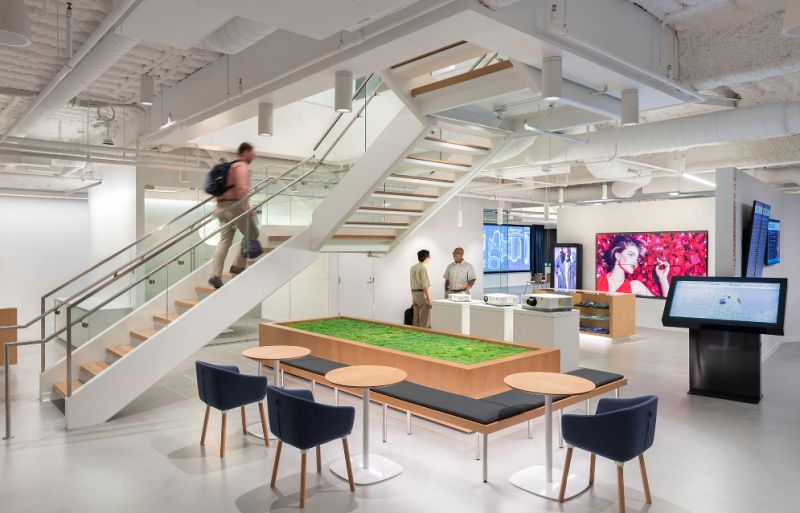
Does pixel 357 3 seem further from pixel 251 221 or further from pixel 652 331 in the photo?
pixel 652 331

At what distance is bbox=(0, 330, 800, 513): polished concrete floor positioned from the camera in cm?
385

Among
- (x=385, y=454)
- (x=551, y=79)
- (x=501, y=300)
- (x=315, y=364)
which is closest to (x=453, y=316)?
(x=501, y=300)

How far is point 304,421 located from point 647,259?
10905mm

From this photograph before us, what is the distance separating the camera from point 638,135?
781 cm

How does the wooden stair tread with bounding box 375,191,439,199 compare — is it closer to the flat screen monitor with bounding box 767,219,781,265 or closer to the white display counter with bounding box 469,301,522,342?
the white display counter with bounding box 469,301,522,342

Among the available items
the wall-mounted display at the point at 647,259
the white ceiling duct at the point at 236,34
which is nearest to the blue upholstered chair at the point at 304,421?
the white ceiling duct at the point at 236,34

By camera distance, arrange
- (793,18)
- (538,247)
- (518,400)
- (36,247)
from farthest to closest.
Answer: (538,247) → (36,247) → (518,400) → (793,18)

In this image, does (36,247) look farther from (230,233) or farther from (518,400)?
(518,400)

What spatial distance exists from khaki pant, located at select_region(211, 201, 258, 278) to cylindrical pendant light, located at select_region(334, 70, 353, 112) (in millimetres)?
2527

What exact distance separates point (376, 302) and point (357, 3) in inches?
358

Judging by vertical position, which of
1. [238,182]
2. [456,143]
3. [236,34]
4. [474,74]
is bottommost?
[238,182]

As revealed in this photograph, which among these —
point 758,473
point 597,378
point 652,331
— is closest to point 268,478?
point 597,378

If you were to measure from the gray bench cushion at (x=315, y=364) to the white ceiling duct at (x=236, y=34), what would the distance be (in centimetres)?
340

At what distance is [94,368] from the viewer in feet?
20.5
